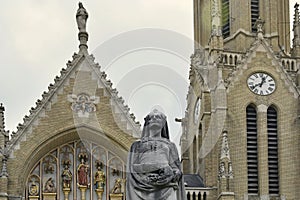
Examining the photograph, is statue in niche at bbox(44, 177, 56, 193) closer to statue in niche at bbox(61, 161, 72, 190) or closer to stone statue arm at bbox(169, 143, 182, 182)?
statue in niche at bbox(61, 161, 72, 190)

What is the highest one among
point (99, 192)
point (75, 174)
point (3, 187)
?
point (75, 174)

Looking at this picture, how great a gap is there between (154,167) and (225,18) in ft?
105

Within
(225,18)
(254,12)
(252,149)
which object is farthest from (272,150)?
(225,18)

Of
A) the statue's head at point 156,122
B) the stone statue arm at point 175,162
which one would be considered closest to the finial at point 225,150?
the statue's head at point 156,122

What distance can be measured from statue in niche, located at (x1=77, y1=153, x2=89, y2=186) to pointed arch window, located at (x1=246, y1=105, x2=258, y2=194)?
798cm

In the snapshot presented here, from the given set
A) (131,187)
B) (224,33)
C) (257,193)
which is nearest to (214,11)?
(224,33)

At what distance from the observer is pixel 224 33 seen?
4134 centimetres

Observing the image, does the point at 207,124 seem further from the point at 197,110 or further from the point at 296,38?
the point at 296,38

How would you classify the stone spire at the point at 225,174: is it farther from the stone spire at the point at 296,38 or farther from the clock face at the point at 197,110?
the stone spire at the point at 296,38

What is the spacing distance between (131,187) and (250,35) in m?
30.8

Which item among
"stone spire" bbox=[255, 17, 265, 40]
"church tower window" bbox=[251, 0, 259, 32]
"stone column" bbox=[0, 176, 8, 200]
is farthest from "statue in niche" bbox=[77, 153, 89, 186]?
"church tower window" bbox=[251, 0, 259, 32]

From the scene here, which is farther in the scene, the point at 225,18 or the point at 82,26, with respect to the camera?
the point at 225,18

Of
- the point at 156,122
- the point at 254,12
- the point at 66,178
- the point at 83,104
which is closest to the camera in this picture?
the point at 156,122

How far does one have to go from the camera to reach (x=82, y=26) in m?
34.2
